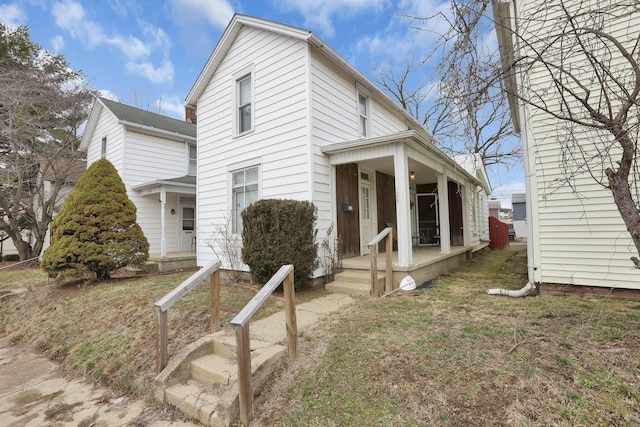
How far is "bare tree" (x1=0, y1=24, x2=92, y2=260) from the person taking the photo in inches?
461

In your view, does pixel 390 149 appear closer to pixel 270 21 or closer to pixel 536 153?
pixel 536 153

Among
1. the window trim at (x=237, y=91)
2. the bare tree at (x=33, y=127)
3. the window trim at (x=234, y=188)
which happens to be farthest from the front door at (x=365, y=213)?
the bare tree at (x=33, y=127)

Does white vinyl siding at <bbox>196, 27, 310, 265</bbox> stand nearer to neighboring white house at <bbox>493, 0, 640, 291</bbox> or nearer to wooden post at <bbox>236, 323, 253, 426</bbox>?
neighboring white house at <bbox>493, 0, 640, 291</bbox>

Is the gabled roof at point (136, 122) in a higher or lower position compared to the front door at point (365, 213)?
higher

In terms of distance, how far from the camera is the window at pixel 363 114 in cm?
865

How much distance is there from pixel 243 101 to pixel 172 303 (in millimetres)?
6336

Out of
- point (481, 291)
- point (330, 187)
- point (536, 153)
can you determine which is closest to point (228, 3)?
point (330, 187)

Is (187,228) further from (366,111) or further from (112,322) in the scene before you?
(366,111)

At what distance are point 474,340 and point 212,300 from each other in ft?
10.3

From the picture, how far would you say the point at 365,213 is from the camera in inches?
337

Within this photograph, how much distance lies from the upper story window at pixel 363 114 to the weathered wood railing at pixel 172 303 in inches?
239

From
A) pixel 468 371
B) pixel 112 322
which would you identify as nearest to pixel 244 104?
pixel 112 322

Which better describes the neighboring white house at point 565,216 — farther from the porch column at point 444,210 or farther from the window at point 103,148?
the window at point 103,148

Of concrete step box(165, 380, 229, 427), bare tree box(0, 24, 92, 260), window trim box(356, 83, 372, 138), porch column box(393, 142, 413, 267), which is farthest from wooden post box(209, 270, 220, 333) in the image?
bare tree box(0, 24, 92, 260)
